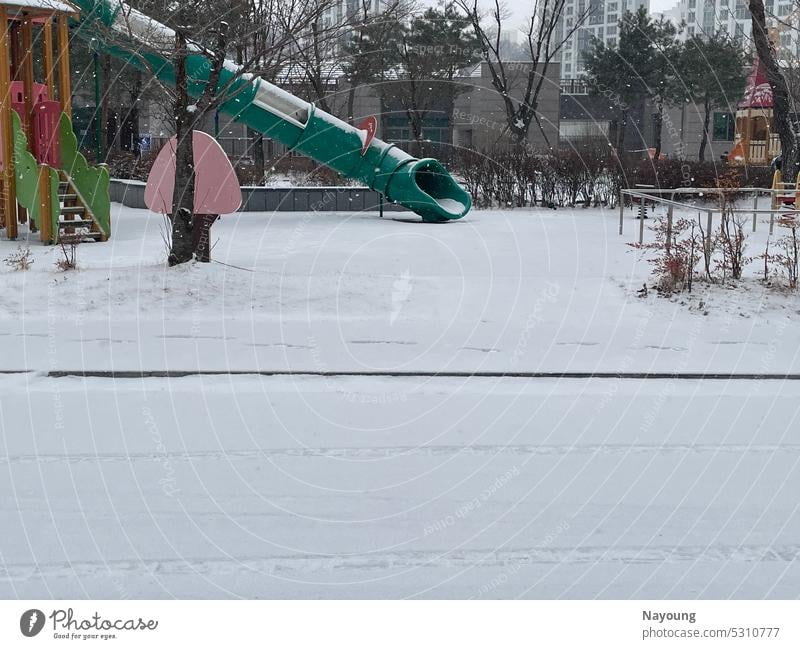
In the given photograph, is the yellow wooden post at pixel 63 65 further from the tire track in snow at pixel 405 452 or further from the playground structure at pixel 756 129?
the playground structure at pixel 756 129

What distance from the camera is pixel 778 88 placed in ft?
60.8

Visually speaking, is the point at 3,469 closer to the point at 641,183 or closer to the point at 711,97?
the point at 641,183

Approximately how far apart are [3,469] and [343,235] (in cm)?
944

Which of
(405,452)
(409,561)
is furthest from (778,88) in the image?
(409,561)

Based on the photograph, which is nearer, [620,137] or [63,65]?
[63,65]

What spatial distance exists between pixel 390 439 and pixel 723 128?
151 ft

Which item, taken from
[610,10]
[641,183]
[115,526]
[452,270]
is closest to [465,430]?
[115,526]

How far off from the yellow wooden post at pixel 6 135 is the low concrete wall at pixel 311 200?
5.23 meters

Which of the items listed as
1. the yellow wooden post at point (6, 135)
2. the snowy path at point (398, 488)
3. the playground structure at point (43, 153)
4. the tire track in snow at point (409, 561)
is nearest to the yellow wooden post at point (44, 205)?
the playground structure at point (43, 153)

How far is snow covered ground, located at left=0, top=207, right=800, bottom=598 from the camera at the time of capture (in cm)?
399

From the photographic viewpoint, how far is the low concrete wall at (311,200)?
1836cm

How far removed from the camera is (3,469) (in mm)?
5066

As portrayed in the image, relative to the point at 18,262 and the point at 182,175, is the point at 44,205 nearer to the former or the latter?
the point at 18,262

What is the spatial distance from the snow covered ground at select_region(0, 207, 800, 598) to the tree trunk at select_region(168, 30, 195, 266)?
332mm
